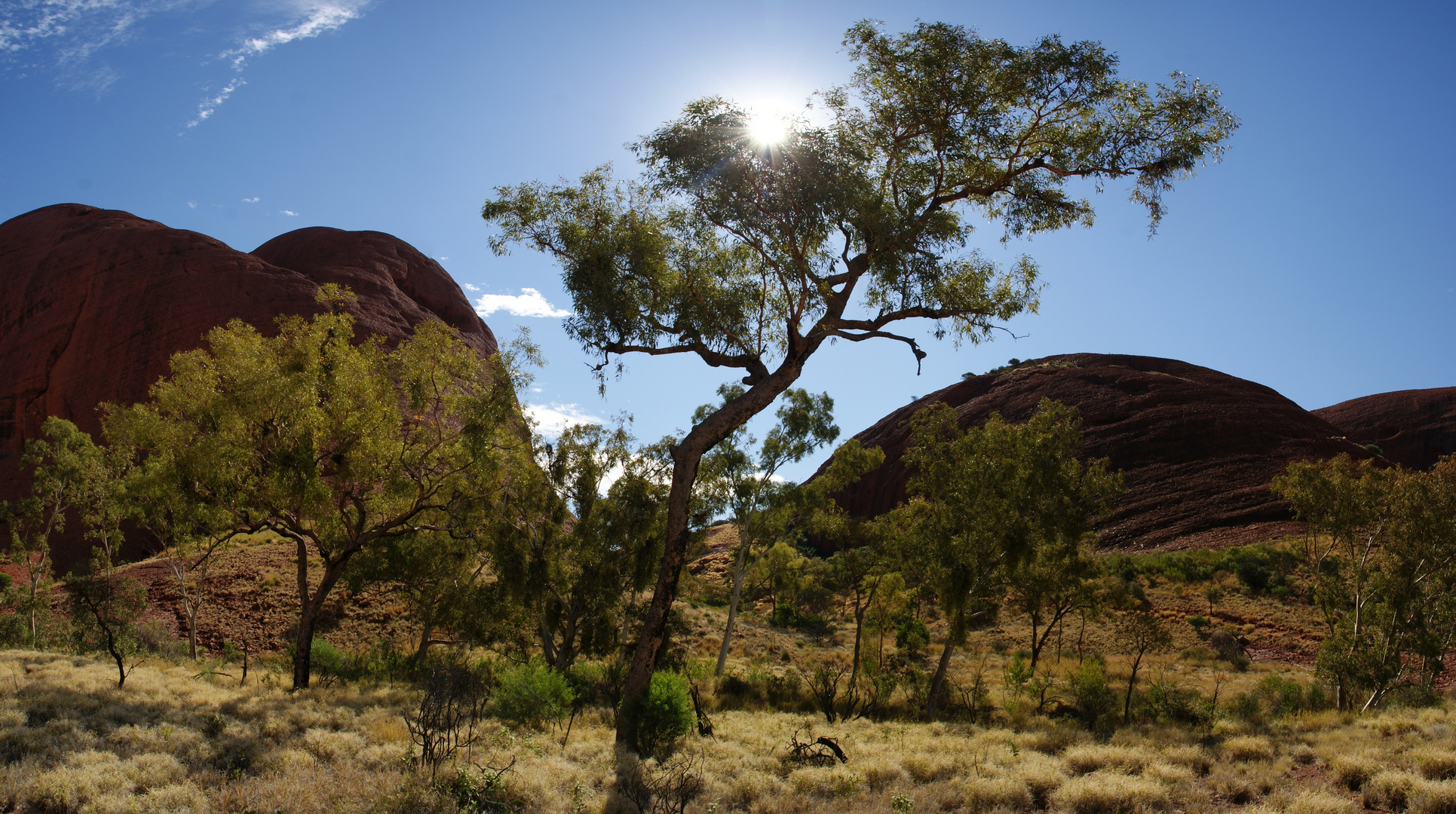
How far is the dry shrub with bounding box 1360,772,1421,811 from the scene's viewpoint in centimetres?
801

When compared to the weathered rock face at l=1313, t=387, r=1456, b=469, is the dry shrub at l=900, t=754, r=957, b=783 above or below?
below

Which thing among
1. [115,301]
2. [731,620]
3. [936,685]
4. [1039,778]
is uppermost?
[115,301]

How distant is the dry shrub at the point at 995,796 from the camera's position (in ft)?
27.2

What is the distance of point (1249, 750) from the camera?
1087 centimetres

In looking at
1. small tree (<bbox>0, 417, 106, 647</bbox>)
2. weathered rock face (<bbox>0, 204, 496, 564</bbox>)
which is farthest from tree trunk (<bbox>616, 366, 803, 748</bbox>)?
weathered rock face (<bbox>0, 204, 496, 564</bbox>)

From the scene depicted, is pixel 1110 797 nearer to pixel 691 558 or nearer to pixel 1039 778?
pixel 1039 778

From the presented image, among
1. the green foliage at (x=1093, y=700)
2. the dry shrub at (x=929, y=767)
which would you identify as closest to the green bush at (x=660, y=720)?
the dry shrub at (x=929, y=767)

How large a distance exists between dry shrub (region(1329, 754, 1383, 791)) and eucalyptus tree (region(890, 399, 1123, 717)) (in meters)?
6.88

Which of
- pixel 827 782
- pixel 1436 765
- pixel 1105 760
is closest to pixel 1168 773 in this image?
pixel 1105 760

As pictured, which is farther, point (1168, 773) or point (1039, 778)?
point (1168, 773)

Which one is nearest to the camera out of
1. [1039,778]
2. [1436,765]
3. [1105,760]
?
[1436,765]

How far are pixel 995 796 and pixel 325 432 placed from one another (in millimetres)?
12986

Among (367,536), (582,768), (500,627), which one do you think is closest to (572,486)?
(500,627)

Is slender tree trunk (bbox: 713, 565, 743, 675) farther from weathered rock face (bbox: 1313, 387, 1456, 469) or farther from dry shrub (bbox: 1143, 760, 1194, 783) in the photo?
weathered rock face (bbox: 1313, 387, 1456, 469)
